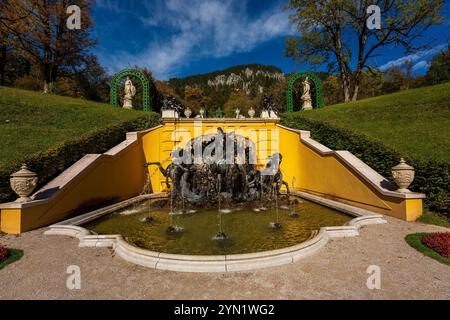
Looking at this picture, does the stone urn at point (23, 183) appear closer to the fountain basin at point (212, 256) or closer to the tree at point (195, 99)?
the fountain basin at point (212, 256)

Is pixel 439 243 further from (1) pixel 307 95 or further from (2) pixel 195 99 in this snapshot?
(2) pixel 195 99

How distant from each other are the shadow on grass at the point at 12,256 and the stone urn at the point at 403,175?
9340mm

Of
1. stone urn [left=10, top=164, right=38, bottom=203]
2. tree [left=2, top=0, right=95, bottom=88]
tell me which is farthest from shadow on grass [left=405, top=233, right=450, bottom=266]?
tree [left=2, top=0, right=95, bottom=88]

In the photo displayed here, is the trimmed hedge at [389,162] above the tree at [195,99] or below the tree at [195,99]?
below

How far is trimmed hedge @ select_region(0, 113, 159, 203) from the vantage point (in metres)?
6.08

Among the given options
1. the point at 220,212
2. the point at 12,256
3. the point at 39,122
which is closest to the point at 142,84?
the point at 39,122

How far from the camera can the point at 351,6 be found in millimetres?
23141

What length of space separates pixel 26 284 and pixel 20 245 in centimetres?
217

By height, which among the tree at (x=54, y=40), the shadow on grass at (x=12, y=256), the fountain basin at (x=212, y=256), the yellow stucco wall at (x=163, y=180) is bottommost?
the shadow on grass at (x=12, y=256)

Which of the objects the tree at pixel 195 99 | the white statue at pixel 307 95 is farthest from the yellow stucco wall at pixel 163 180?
the tree at pixel 195 99

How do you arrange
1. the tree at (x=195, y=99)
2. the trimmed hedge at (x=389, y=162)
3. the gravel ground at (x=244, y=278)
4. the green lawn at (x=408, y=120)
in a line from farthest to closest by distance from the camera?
the tree at (x=195, y=99)
the green lawn at (x=408, y=120)
the trimmed hedge at (x=389, y=162)
the gravel ground at (x=244, y=278)

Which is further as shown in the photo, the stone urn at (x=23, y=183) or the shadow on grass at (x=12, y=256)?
the stone urn at (x=23, y=183)

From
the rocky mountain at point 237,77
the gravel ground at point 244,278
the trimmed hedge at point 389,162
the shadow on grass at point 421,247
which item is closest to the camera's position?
the gravel ground at point 244,278

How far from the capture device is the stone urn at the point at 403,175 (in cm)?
608
